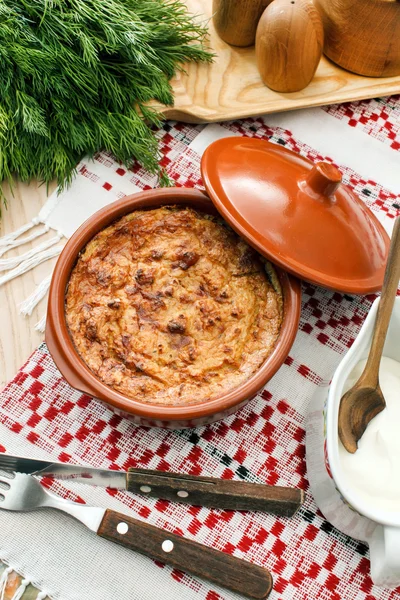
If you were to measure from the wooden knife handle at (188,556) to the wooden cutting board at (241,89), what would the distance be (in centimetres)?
128

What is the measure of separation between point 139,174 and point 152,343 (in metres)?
0.67

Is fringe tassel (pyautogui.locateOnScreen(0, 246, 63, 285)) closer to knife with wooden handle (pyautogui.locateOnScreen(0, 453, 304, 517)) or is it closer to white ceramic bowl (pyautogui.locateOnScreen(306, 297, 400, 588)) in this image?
knife with wooden handle (pyautogui.locateOnScreen(0, 453, 304, 517))

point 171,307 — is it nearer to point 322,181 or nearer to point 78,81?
point 322,181

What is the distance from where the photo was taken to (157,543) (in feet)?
5.09

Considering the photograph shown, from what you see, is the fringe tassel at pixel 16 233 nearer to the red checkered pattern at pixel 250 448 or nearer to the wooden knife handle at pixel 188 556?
the red checkered pattern at pixel 250 448

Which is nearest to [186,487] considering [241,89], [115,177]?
[115,177]

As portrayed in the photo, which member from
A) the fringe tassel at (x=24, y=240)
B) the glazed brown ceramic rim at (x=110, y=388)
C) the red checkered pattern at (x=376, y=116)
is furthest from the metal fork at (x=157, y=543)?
the red checkered pattern at (x=376, y=116)

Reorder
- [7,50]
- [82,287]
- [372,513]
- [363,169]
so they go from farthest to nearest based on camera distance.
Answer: [363,169]
[7,50]
[82,287]
[372,513]

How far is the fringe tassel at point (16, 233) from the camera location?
192 cm

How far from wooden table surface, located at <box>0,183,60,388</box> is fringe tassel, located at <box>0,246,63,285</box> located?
0.04ft

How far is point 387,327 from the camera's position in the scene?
1556 mm

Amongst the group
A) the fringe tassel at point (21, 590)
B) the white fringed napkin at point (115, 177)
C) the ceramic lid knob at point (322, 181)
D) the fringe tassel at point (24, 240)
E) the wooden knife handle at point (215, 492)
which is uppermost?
the ceramic lid knob at point (322, 181)

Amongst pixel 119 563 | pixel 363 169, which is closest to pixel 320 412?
pixel 119 563

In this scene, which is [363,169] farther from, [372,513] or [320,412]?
[372,513]
